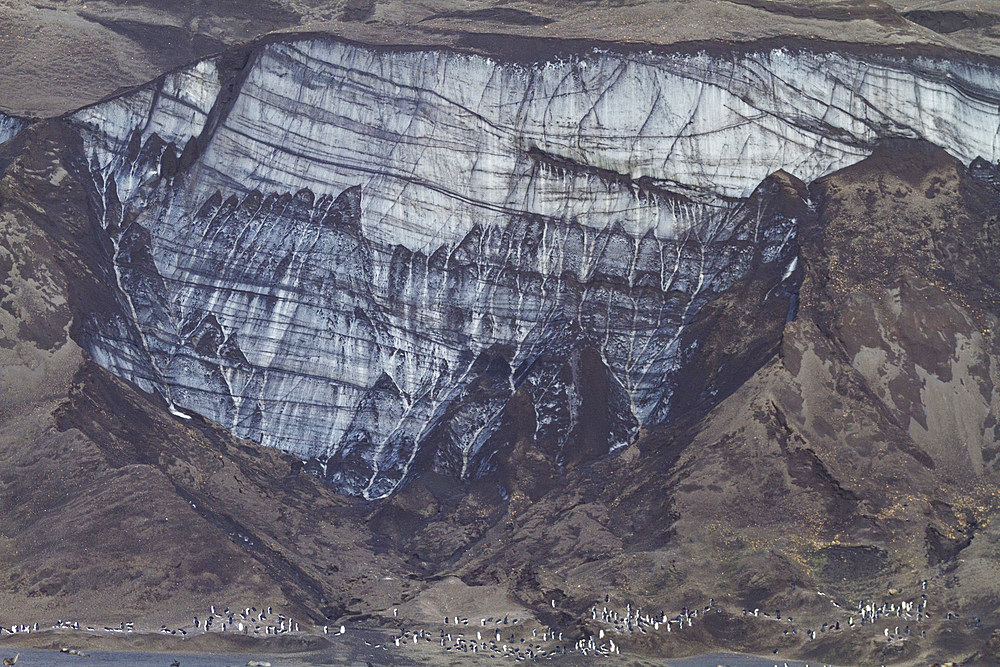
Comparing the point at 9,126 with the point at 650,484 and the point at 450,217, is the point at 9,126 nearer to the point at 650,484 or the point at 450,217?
the point at 450,217

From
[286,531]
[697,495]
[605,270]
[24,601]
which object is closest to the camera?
[24,601]

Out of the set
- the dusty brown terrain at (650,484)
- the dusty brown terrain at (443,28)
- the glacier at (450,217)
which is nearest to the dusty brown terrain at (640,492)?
the dusty brown terrain at (650,484)

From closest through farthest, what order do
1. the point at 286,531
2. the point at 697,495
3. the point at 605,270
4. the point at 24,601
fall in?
the point at 24,601, the point at 697,495, the point at 286,531, the point at 605,270

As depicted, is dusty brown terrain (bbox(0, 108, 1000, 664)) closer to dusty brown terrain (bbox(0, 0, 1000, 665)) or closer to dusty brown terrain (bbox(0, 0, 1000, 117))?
dusty brown terrain (bbox(0, 0, 1000, 665))

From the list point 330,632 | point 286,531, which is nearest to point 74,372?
point 286,531

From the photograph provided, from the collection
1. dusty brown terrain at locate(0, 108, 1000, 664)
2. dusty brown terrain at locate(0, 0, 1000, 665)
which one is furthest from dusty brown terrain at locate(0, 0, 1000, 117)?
dusty brown terrain at locate(0, 108, 1000, 664)

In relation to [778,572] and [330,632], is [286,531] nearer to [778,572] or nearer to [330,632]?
[330,632]

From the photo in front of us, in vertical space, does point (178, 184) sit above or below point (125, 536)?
above
